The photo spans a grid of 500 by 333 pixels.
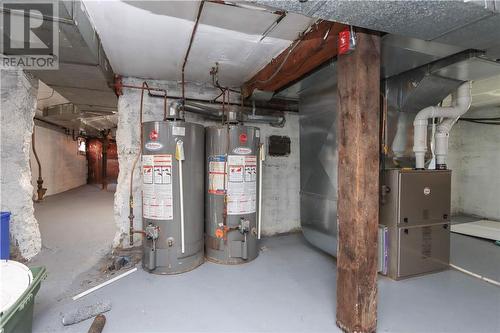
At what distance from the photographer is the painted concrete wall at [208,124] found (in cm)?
297

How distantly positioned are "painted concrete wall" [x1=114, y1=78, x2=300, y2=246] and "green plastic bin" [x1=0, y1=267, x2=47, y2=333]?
140 cm

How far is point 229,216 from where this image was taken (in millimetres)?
2703

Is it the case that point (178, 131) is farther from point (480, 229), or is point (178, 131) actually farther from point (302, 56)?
point (480, 229)

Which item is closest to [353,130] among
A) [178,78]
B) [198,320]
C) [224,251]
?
[198,320]

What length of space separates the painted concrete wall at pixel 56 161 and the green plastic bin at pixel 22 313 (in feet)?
19.8

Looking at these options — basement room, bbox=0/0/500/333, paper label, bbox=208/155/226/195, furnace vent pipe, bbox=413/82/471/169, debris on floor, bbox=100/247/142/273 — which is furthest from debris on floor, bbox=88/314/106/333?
furnace vent pipe, bbox=413/82/471/169

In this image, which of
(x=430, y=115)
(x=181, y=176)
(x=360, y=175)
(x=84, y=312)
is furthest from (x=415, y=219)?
(x=84, y=312)

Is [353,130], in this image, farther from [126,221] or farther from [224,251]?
[126,221]

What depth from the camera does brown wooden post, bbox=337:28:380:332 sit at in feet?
5.10

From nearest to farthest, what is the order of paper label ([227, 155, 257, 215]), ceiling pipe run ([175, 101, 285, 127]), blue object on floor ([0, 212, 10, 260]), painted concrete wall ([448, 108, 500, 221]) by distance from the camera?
blue object on floor ([0, 212, 10, 260]) → paper label ([227, 155, 257, 215]) → ceiling pipe run ([175, 101, 285, 127]) → painted concrete wall ([448, 108, 500, 221])

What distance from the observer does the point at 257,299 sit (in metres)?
2.04

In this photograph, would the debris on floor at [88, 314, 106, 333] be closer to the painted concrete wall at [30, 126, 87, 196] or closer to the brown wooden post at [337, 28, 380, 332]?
the brown wooden post at [337, 28, 380, 332]

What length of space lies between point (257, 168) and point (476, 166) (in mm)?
4679

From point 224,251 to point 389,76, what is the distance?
253cm
